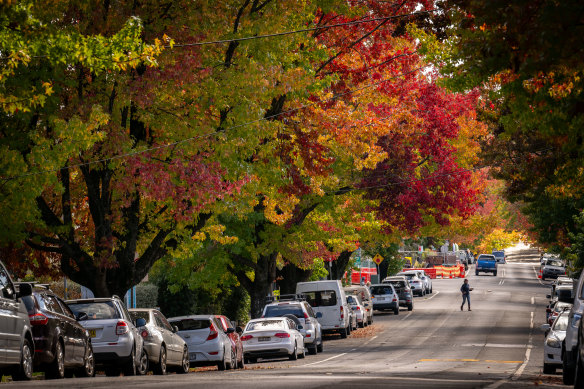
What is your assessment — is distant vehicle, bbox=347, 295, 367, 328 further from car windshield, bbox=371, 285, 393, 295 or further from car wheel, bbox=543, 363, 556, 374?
car wheel, bbox=543, 363, 556, 374

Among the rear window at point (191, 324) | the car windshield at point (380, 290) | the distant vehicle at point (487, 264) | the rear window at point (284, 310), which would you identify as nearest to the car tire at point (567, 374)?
the rear window at point (191, 324)

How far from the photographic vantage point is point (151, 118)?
74.4ft

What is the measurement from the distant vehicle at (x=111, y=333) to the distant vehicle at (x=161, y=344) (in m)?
0.72

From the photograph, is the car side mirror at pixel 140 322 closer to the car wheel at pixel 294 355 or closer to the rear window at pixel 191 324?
the rear window at pixel 191 324

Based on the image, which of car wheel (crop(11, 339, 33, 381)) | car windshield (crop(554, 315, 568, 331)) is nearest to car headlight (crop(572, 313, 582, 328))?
car windshield (crop(554, 315, 568, 331))

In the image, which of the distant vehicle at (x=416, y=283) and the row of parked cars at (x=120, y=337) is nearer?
the row of parked cars at (x=120, y=337)

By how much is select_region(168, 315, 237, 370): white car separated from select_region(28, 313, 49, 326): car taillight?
27.5ft

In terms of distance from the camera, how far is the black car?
A: 55.0 feet

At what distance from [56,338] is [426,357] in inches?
557

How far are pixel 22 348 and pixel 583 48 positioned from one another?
10.1 metres

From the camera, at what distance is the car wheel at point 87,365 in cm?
1872

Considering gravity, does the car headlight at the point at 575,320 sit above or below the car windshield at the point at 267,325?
above

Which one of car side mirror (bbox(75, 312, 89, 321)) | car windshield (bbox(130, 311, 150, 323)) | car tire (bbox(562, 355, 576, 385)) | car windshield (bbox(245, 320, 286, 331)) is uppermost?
car side mirror (bbox(75, 312, 89, 321))

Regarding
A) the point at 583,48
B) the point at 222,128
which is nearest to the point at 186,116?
the point at 222,128
